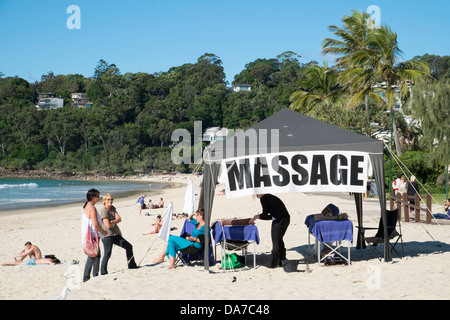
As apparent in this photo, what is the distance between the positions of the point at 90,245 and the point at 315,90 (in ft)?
116

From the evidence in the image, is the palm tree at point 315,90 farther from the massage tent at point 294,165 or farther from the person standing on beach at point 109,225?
the person standing on beach at point 109,225

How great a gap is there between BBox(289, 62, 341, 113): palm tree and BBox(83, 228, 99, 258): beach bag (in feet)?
104

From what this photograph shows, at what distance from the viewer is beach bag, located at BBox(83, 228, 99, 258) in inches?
296

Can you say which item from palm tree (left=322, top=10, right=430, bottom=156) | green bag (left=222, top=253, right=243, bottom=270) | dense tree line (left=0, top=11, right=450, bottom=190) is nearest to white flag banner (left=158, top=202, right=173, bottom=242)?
green bag (left=222, top=253, right=243, bottom=270)

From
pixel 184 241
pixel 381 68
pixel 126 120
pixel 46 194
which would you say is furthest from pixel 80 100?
pixel 184 241

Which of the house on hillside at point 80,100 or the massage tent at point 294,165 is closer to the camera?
the massage tent at point 294,165

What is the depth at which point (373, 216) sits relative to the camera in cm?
1589

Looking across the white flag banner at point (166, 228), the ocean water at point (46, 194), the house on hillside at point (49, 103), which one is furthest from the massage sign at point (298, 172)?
the house on hillside at point (49, 103)

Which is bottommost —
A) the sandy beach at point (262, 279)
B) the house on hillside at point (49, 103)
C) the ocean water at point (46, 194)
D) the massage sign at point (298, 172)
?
the ocean water at point (46, 194)

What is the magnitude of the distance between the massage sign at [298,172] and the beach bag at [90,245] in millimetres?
2393

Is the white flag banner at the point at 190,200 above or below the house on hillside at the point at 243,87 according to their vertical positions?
below

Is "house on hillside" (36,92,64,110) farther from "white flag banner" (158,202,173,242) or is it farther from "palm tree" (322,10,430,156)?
"white flag banner" (158,202,173,242)

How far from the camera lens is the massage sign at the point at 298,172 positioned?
855 cm

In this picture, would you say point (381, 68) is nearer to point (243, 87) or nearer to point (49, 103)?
point (243, 87)
